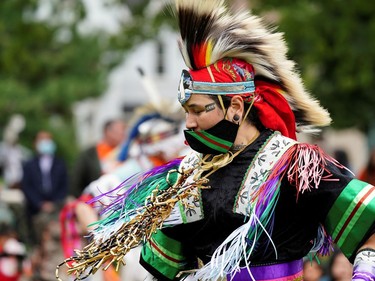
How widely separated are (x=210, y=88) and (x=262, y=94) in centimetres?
24

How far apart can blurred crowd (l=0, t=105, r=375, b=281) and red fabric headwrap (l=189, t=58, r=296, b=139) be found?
0.69 metres

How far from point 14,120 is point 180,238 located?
21.5 meters

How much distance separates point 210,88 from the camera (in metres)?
4.95

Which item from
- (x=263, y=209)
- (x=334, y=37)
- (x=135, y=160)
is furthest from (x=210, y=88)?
(x=334, y=37)

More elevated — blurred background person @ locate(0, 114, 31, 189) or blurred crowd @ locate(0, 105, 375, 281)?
blurred crowd @ locate(0, 105, 375, 281)

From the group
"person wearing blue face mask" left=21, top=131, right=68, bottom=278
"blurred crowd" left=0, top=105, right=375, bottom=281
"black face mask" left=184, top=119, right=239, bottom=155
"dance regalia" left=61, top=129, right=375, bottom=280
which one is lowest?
"person wearing blue face mask" left=21, top=131, right=68, bottom=278

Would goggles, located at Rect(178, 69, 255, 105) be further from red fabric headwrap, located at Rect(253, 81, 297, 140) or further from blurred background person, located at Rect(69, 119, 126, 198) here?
blurred background person, located at Rect(69, 119, 126, 198)

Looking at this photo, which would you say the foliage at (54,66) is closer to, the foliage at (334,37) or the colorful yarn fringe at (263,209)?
the foliage at (334,37)

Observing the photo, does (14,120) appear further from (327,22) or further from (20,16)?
(327,22)

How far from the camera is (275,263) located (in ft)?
16.0

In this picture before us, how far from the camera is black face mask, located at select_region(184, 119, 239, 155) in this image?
4949 millimetres

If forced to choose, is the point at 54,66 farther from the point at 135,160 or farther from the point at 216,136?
the point at 216,136

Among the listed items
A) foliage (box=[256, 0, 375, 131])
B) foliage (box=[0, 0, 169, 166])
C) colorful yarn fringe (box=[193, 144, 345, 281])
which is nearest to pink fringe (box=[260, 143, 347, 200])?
colorful yarn fringe (box=[193, 144, 345, 281])

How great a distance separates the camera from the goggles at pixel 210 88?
495 centimetres
